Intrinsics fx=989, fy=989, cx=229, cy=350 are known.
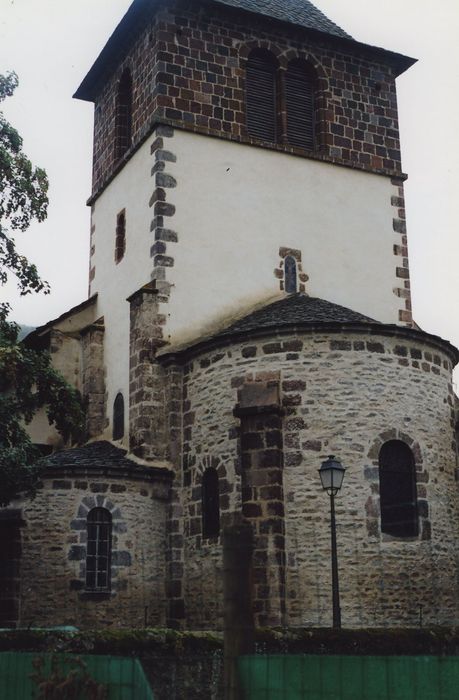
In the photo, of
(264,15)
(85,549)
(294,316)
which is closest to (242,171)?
(264,15)

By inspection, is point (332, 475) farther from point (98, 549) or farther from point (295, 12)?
point (295, 12)

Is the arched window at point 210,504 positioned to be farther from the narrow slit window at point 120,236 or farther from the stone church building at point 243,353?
the narrow slit window at point 120,236

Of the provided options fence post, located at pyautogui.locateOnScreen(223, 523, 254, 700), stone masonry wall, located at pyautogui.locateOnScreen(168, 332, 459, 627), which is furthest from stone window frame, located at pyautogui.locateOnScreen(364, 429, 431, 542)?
fence post, located at pyautogui.locateOnScreen(223, 523, 254, 700)

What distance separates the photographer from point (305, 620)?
56.2ft

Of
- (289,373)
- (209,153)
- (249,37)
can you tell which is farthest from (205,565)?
(249,37)

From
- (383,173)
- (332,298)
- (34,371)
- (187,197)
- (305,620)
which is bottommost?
(305,620)

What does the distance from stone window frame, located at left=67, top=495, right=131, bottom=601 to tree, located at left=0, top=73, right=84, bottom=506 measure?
1.67 metres

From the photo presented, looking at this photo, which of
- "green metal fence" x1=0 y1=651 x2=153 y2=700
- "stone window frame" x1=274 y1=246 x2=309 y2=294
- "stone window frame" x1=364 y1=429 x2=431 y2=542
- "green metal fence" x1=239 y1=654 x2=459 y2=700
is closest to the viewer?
"green metal fence" x1=239 y1=654 x2=459 y2=700

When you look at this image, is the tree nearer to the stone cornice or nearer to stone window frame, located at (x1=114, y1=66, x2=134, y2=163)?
the stone cornice

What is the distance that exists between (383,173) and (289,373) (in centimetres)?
886

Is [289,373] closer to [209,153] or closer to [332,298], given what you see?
[332,298]

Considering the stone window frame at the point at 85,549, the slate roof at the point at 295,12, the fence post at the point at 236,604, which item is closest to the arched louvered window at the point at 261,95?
the slate roof at the point at 295,12

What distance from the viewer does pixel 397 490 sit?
18141 mm

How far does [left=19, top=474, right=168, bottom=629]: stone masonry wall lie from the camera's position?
1864 centimetres
